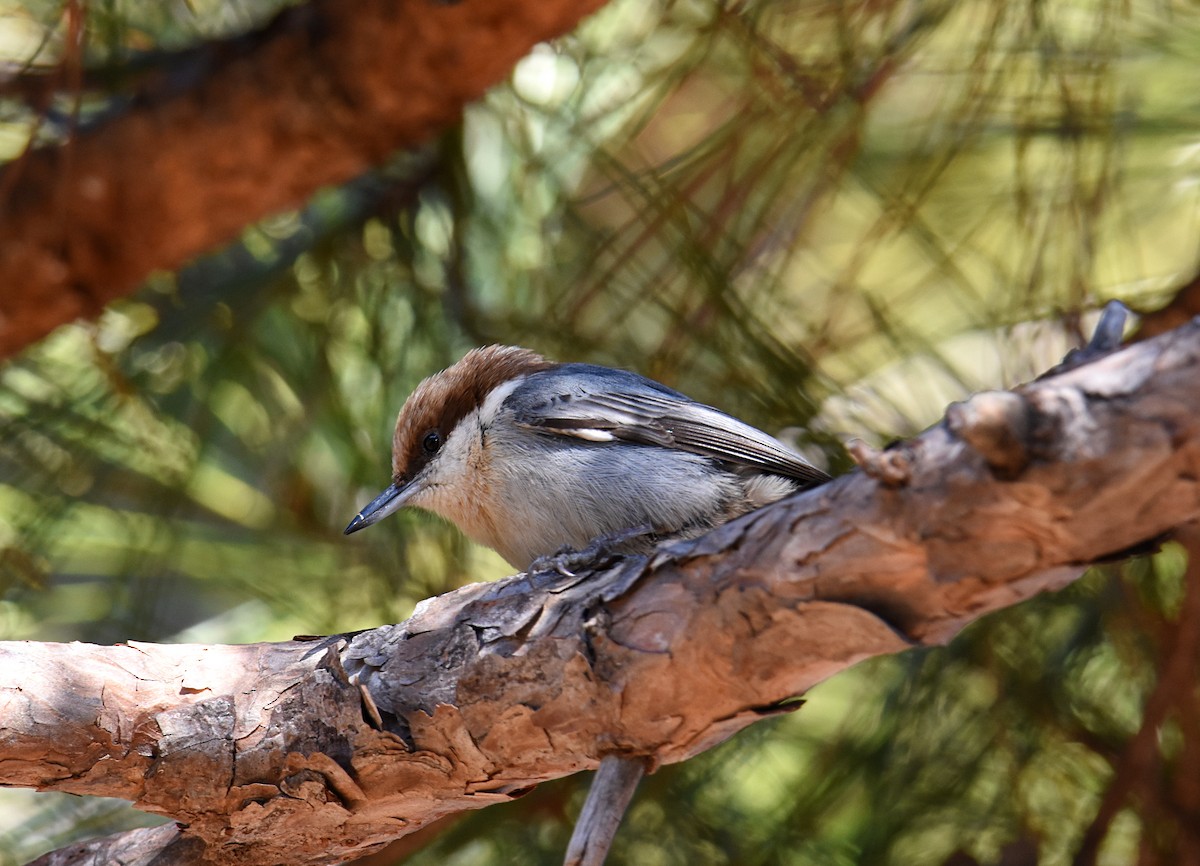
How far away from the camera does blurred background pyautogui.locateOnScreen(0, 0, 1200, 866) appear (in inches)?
106

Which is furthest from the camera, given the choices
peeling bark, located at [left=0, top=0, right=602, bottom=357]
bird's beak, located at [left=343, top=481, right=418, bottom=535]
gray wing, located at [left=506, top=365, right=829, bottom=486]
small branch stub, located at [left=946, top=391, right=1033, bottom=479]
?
peeling bark, located at [left=0, top=0, right=602, bottom=357]

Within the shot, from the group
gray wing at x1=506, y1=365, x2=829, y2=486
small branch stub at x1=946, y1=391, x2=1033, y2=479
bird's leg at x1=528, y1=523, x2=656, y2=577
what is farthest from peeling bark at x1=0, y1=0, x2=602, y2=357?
small branch stub at x1=946, y1=391, x2=1033, y2=479

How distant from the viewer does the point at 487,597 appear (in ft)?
6.78

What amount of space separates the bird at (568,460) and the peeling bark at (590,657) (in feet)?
1.44

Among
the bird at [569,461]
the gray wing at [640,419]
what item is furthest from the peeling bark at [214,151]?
the gray wing at [640,419]

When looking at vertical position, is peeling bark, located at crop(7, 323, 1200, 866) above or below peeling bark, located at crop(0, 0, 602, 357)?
below

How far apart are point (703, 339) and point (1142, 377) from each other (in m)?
1.69

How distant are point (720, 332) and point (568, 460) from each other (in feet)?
2.06

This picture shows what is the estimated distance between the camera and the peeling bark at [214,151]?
3.03 metres

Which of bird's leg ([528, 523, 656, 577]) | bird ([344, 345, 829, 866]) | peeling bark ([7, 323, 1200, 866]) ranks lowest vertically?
peeling bark ([7, 323, 1200, 866])

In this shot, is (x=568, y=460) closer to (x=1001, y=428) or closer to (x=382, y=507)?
(x=382, y=507)

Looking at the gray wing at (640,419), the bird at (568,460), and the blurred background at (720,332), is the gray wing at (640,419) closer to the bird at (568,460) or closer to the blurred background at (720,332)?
the bird at (568,460)

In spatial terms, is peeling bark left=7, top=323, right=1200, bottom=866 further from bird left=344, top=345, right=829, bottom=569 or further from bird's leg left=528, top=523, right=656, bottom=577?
bird left=344, top=345, right=829, bottom=569

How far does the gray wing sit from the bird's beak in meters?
0.33
